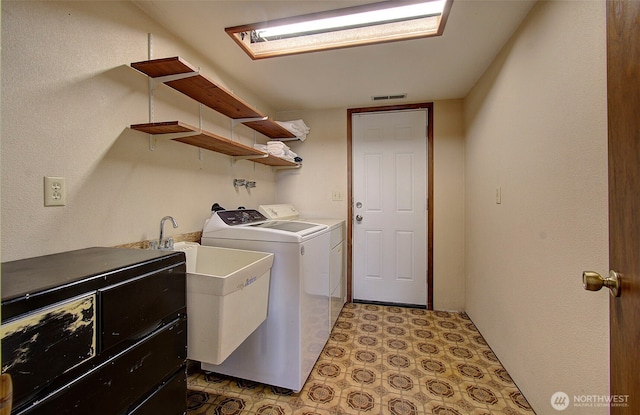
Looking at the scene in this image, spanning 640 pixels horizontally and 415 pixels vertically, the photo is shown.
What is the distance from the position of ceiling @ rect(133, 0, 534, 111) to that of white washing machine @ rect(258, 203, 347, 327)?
1.11 metres

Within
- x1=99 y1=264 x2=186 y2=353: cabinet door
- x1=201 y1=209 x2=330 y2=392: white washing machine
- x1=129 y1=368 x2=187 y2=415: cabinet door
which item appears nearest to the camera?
x1=99 y1=264 x2=186 y2=353: cabinet door

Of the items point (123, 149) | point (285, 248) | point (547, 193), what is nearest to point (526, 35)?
point (547, 193)

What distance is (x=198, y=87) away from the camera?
5.25 feet

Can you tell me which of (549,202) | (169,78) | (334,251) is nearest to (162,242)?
(169,78)

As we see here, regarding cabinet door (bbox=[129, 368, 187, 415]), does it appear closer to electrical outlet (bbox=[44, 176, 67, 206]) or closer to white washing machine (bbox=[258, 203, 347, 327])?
electrical outlet (bbox=[44, 176, 67, 206])

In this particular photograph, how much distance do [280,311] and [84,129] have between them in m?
1.31

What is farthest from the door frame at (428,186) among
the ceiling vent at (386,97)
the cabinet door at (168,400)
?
the cabinet door at (168,400)

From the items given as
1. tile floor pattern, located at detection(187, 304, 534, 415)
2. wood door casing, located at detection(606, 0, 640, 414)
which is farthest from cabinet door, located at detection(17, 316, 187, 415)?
wood door casing, located at detection(606, 0, 640, 414)

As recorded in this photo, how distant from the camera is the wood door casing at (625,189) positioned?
63 centimetres

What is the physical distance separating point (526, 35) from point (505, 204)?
3.17 ft

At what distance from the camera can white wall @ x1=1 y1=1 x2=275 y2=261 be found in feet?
3.22

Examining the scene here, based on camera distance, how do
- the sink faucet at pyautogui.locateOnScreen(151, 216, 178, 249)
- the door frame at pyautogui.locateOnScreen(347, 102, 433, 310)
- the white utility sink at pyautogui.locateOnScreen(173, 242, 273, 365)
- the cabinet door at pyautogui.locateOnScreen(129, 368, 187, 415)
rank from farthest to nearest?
the door frame at pyautogui.locateOnScreen(347, 102, 433, 310)
the sink faucet at pyautogui.locateOnScreen(151, 216, 178, 249)
the white utility sink at pyautogui.locateOnScreen(173, 242, 273, 365)
the cabinet door at pyautogui.locateOnScreen(129, 368, 187, 415)

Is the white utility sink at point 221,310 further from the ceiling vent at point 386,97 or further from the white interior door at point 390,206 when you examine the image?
the ceiling vent at point 386,97

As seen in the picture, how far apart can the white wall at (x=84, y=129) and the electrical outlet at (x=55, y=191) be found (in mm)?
17
